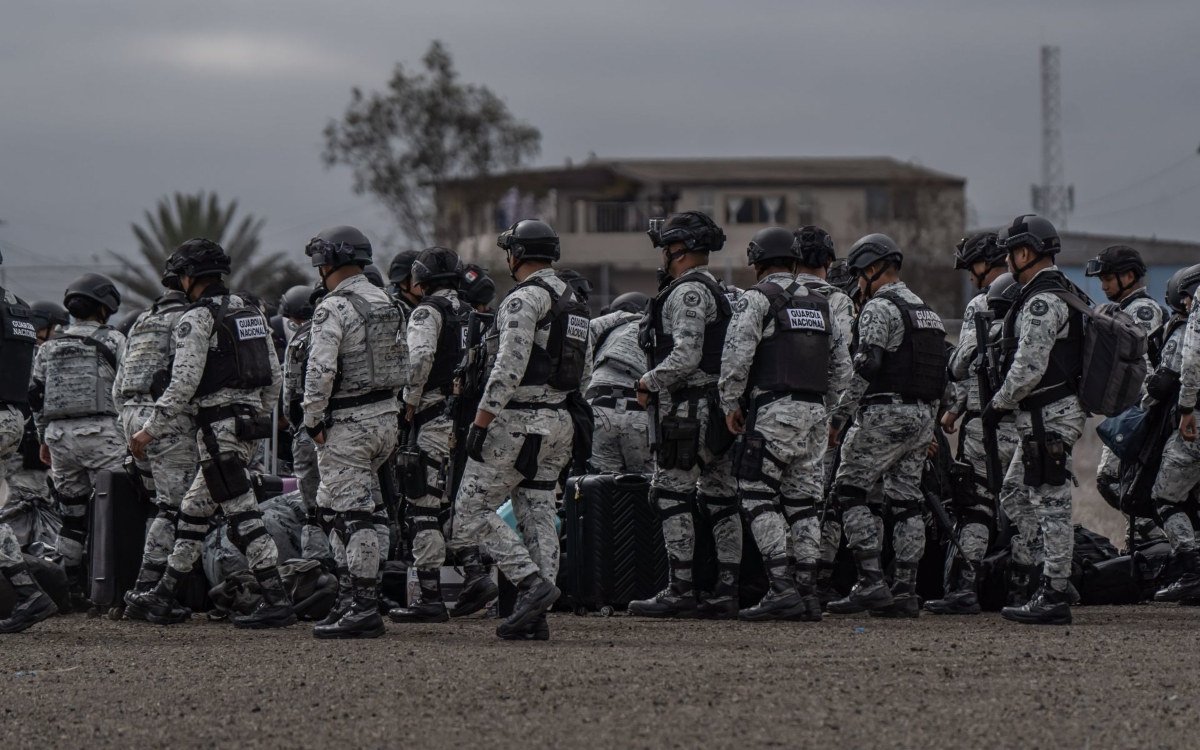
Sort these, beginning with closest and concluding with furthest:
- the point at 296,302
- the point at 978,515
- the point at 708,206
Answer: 1. the point at 978,515
2. the point at 296,302
3. the point at 708,206

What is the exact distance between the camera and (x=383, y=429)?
8211 millimetres

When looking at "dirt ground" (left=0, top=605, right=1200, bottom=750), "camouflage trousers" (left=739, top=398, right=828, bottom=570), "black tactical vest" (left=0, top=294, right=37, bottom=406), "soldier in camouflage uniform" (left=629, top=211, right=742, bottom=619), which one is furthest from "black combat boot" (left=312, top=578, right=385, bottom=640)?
"black tactical vest" (left=0, top=294, right=37, bottom=406)

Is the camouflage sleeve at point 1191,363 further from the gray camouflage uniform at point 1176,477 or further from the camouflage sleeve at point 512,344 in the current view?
the camouflage sleeve at point 512,344

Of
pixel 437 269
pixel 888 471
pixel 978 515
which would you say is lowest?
pixel 978 515

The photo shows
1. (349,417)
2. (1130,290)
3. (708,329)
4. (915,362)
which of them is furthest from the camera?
(1130,290)

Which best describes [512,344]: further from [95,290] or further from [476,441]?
[95,290]

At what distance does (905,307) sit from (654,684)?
382 cm

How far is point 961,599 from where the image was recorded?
31.0 ft

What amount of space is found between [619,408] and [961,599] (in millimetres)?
2701

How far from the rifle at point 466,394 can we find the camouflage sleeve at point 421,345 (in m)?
0.31

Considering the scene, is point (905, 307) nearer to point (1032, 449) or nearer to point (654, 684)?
point (1032, 449)

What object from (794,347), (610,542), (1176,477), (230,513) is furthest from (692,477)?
(1176,477)

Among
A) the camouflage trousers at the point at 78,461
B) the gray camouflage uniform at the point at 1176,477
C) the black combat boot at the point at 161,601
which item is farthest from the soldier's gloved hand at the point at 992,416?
the camouflage trousers at the point at 78,461

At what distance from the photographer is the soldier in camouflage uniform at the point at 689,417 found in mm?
8758
